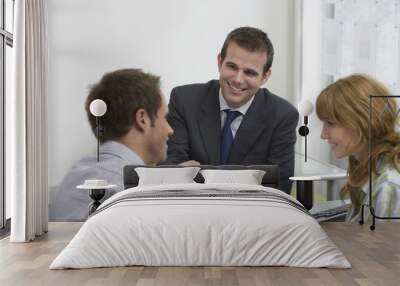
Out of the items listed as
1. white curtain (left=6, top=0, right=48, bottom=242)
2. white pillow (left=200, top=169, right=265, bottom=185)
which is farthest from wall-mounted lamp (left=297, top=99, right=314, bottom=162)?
white curtain (left=6, top=0, right=48, bottom=242)

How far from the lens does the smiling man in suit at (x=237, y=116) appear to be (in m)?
7.10

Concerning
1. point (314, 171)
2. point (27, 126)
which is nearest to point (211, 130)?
point (314, 171)

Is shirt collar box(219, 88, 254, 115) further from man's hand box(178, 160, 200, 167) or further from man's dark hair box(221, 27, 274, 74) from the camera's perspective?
man's hand box(178, 160, 200, 167)

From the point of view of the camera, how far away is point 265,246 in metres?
4.62

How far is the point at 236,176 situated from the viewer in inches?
268

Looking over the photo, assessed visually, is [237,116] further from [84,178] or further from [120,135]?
[84,178]

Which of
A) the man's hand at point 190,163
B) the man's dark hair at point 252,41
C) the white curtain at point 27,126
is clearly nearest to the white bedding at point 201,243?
the white curtain at point 27,126

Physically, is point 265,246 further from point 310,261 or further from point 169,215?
point 169,215

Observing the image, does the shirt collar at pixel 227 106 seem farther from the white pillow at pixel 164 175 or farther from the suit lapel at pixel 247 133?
the white pillow at pixel 164 175

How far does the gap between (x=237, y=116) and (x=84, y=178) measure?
1.88 metres

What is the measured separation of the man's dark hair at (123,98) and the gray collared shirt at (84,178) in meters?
0.20

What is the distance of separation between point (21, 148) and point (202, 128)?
2.10m

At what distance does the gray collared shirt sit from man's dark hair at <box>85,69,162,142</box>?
7.7 inches

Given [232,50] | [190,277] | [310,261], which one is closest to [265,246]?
[310,261]
